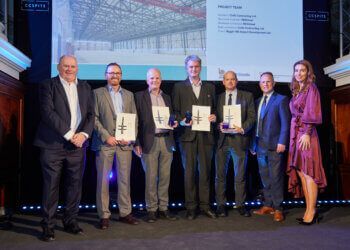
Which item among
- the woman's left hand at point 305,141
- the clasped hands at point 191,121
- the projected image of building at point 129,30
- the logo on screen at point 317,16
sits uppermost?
the logo on screen at point 317,16

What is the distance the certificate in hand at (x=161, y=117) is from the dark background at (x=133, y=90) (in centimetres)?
105

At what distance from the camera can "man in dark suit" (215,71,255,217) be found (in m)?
3.88

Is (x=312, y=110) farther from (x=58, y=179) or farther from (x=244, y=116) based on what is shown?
(x=58, y=179)

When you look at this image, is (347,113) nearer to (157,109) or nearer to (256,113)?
(256,113)

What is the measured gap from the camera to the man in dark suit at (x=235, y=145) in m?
3.88

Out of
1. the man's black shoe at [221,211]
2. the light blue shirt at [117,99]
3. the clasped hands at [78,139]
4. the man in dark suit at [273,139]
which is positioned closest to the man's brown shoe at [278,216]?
the man in dark suit at [273,139]

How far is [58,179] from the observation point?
3.17 metres

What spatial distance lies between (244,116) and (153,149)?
3.47 feet

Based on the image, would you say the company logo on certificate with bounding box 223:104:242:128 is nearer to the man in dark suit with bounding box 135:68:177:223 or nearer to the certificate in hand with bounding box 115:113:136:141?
the man in dark suit with bounding box 135:68:177:223

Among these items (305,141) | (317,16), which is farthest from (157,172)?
(317,16)

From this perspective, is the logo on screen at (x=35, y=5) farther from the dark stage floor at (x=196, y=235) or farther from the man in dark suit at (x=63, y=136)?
the dark stage floor at (x=196, y=235)

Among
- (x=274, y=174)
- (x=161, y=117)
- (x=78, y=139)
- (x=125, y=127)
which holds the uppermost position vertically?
(x=161, y=117)

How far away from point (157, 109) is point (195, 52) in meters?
1.29

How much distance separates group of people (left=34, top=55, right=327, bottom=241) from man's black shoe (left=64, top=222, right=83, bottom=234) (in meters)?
0.01
